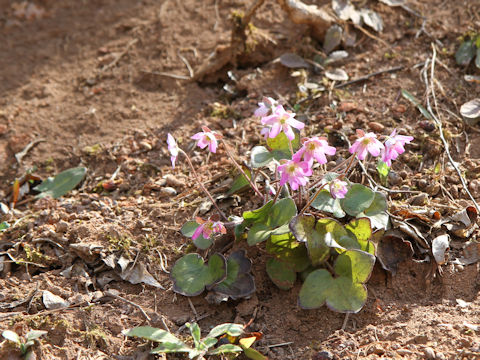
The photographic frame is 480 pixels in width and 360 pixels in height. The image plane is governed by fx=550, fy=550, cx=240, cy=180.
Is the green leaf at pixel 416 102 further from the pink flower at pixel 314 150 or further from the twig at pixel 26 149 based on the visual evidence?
the twig at pixel 26 149

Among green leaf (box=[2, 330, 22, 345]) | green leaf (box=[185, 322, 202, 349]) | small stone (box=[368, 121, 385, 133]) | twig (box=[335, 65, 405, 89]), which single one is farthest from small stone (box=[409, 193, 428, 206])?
green leaf (box=[2, 330, 22, 345])

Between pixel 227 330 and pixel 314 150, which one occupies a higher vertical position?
pixel 314 150

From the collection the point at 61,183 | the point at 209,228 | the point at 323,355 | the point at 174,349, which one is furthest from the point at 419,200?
the point at 61,183

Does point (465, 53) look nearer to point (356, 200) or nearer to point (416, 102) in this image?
point (416, 102)

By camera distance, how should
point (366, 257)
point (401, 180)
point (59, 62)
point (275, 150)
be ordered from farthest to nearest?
point (59, 62), point (401, 180), point (275, 150), point (366, 257)

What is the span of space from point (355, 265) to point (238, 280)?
19.0 inches

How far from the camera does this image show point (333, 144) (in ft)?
9.51

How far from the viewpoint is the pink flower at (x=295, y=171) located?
6.81ft

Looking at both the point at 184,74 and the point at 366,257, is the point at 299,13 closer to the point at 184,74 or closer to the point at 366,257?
the point at 184,74

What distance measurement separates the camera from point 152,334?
6.86ft

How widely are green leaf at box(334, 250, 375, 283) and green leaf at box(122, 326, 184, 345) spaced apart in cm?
69

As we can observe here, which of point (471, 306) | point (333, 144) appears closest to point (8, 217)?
point (333, 144)

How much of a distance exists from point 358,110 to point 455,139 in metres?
0.53

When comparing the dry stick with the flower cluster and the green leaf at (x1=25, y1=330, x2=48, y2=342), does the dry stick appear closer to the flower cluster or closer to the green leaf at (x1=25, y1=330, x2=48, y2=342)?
the flower cluster
